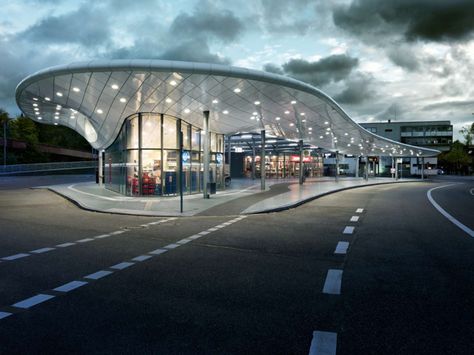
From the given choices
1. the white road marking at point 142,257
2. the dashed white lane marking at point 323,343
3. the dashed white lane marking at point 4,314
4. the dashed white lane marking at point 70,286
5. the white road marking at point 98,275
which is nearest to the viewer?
the dashed white lane marking at point 323,343

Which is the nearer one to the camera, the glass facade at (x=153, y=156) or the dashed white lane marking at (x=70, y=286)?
the dashed white lane marking at (x=70, y=286)

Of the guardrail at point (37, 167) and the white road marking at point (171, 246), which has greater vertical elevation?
the guardrail at point (37, 167)

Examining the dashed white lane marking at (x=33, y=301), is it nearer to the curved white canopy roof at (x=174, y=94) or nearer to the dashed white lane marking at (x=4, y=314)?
the dashed white lane marking at (x=4, y=314)

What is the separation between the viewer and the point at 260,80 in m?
16.5

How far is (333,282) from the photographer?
552 centimetres

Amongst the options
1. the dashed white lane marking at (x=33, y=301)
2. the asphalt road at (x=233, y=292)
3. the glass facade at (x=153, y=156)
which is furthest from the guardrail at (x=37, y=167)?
the dashed white lane marking at (x=33, y=301)

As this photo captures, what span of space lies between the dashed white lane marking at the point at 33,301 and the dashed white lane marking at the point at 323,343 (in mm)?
3538

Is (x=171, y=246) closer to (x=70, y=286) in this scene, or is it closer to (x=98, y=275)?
(x=98, y=275)

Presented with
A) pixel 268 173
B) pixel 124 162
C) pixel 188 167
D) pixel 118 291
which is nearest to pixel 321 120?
pixel 188 167

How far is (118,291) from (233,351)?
242cm

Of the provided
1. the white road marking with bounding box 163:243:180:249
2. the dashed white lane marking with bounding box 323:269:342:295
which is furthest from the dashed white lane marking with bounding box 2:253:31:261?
the dashed white lane marking with bounding box 323:269:342:295

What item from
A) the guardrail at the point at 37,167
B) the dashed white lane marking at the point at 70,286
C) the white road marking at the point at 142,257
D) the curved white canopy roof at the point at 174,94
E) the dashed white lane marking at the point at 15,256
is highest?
the curved white canopy roof at the point at 174,94

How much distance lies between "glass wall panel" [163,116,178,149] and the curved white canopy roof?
28.6 inches

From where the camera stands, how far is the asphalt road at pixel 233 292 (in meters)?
3.60
